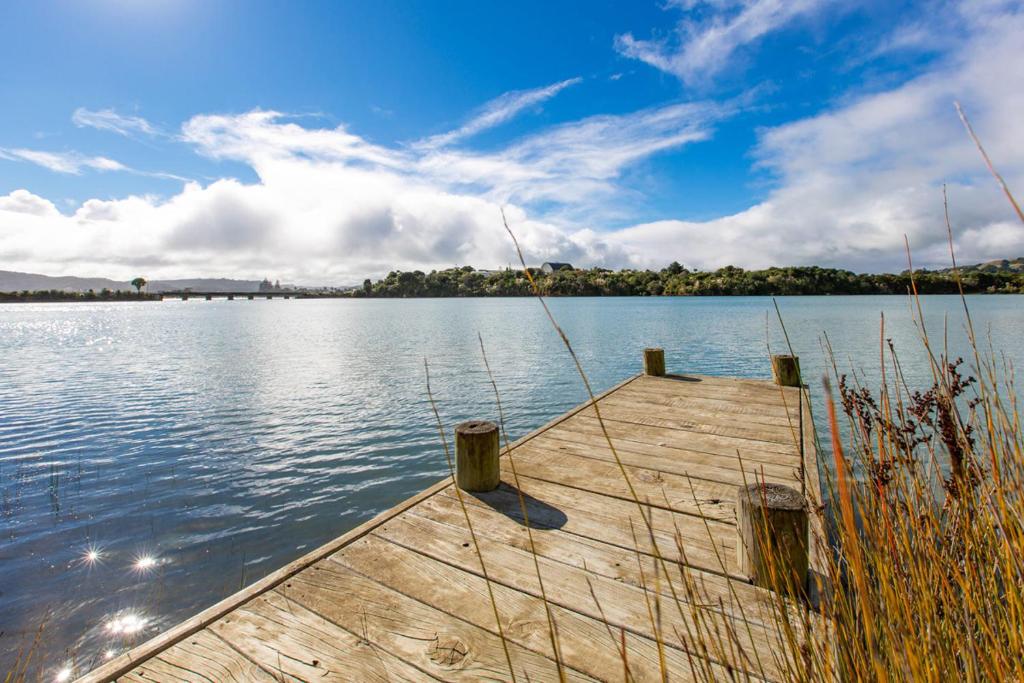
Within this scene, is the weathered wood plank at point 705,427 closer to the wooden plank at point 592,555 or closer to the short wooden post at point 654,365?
the wooden plank at point 592,555

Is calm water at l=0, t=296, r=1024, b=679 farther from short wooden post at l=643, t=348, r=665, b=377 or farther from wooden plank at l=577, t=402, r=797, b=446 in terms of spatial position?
wooden plank at l=577, t=402, r=797, b=446

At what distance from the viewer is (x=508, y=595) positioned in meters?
2.62

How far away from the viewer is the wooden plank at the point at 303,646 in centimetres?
213

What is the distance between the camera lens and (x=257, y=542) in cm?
545

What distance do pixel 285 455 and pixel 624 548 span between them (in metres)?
6.99

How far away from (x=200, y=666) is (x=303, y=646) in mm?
427

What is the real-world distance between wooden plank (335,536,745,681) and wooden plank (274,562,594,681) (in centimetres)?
6

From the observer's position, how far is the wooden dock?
215 cm

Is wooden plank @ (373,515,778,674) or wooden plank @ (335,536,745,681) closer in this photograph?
wooden plank @ (335,536,745,681)

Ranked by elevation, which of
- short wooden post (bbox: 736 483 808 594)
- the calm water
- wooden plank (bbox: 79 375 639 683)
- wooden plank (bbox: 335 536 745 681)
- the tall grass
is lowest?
the calm water

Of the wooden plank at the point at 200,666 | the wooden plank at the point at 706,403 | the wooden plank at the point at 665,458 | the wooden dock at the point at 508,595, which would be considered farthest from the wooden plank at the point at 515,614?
the wooden plank at the point at 706,403

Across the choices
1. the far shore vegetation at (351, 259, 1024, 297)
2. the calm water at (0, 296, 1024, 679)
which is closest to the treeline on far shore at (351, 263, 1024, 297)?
the far shore vegetation at (351, 259, 1024, 297)

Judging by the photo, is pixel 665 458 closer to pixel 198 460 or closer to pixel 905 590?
pixel 905 590

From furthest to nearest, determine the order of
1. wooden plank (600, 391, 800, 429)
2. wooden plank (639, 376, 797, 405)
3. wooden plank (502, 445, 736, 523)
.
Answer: wooden plank (639, 376, 797, 405) < wooden plank (600, 391, 800, 429) < wooden plank (502, 445, 736, 523)
